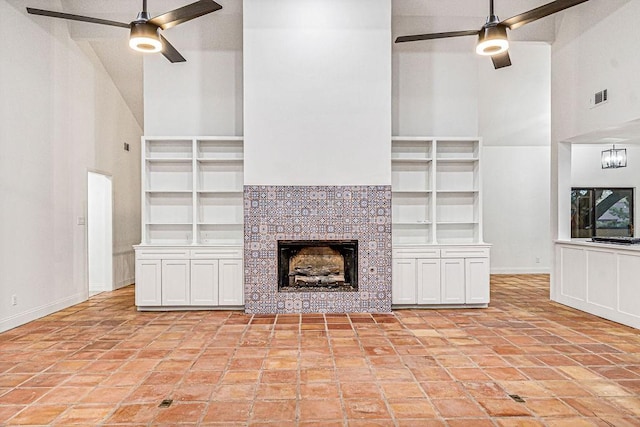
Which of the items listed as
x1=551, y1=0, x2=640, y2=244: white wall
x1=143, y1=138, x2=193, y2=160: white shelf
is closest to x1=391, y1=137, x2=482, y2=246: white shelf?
x1=551, y1=0, x2=640, y2=244: white wall

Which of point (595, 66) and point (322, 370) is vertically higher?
point (595, 66)

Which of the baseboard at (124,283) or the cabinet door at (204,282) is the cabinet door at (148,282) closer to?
the cabinet door at (204,282)

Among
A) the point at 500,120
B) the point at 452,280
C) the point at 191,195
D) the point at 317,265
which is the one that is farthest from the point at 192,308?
the point at 500,120

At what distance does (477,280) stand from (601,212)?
501 cm

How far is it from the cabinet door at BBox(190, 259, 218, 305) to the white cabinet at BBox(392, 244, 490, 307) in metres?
2.39

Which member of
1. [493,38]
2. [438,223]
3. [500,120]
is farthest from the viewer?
[500,120]

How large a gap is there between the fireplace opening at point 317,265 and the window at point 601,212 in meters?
5.94

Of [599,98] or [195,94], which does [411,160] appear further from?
[195,94]

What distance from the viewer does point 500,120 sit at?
26.3 feet

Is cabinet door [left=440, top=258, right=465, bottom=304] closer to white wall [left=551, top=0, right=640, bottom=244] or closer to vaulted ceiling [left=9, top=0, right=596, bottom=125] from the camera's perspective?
white wall [left=551, top=0, right=640, bottom=244]

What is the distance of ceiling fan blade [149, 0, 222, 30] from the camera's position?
343 cm

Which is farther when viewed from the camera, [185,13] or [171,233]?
[171,233]

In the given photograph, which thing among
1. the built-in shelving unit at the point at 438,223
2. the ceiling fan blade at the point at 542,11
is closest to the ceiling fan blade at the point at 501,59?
the ceiling fan blade at the point at 542,11

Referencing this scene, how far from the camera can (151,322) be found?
491cm
